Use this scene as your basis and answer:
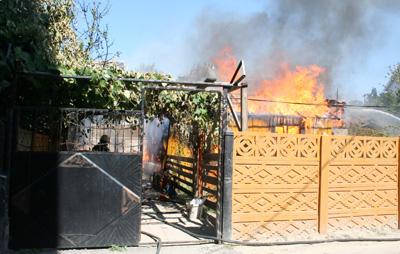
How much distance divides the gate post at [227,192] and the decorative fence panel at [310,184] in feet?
0.36

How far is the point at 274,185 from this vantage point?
8508 millimetres

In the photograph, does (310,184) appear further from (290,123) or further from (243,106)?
(290,123)

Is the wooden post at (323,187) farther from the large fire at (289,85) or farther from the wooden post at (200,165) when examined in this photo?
the large fire at (289,85)

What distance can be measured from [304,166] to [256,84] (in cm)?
1840

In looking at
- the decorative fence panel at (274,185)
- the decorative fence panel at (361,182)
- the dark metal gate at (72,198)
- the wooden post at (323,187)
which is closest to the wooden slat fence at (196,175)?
the decorative fence panel at (274,185)

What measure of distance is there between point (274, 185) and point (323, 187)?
41.2 inches

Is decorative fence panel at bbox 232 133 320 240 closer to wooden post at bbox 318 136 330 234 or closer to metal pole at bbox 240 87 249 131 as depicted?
wooden post at bbox 318 136 330 234

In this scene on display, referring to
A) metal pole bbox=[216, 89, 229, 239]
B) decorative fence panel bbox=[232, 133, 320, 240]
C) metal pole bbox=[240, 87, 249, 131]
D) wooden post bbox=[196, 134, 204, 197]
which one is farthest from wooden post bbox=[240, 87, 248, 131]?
wooden post bbox=[196, 134, 204, 197]

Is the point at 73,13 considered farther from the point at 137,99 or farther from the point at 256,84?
the point at 256,84

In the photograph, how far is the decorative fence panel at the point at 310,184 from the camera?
834 centimetres

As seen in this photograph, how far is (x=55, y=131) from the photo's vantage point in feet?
32.9

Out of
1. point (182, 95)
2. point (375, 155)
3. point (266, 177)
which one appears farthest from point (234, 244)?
point (182, 95)

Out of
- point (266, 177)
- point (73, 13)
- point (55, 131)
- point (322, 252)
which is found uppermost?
point (73, 13)

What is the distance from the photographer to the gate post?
8172 mm
